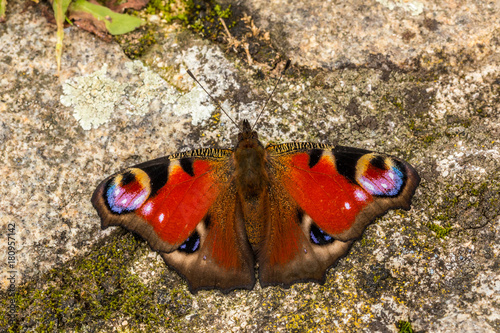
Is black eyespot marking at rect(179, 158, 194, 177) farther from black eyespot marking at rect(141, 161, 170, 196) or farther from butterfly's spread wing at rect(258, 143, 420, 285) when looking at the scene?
butterfly's spread wing at rect(258, 143, 420, 285)

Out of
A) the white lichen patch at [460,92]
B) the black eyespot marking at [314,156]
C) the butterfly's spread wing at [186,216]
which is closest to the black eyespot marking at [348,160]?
the black eyespot marking at [314,156]

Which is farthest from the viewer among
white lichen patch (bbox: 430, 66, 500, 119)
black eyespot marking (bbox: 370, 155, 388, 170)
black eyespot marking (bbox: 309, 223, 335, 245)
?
white lichen patch (bbox: 430, 66, 500, 119)

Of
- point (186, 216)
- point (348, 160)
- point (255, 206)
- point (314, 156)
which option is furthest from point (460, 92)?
point (186, 216)

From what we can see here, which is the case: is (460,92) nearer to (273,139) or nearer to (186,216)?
(273,139)

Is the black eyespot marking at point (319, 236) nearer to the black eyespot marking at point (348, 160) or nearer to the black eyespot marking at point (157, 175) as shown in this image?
the black eyespot marking at point (348, 160)

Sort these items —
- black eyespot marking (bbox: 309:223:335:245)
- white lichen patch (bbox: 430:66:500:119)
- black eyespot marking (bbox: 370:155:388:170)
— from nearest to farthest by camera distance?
black eyespot marking (bbox: 370:155:388:170) < black eyespot marking (bbox: 309:223:335:245) < white lichen patch (bbox: 430:66:500:119)

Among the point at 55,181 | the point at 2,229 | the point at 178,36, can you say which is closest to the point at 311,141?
the point at 178,36

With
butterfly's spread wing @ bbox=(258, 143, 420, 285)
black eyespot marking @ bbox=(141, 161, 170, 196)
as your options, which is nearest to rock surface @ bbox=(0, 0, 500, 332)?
butterfly's spread wing @ bbox=(258, 143, 420, 285)
